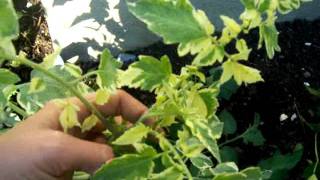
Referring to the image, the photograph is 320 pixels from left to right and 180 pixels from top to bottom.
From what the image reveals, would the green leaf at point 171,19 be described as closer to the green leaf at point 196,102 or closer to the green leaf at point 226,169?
the green leaf at point 196,102

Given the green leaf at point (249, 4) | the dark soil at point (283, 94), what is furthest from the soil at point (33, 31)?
the green leaf at point (249, 4)

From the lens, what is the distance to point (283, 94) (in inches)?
64.6

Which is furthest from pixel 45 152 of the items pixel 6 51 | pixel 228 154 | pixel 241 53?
pixel 228 154

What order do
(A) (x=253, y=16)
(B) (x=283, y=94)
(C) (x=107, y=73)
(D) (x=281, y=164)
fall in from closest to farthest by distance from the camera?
1. (A) (x=253, y=16)
2. (C) (x=107, y=73)
3. (D) (x=281, y=164)
4. (B) (x=283, y=94)

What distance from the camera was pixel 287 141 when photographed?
1.51m

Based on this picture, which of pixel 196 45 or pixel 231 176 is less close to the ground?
pixel 196 45

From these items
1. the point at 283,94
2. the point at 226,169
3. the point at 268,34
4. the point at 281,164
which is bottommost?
the point at 283,94

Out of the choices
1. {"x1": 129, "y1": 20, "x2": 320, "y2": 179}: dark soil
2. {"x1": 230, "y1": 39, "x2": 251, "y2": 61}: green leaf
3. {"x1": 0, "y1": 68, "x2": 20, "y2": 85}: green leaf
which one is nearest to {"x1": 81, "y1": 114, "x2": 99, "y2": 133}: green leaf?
{"x1": 0, "y1": 68, "x2": 20, "y2": 85}: green leaf

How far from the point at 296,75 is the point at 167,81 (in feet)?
3.54

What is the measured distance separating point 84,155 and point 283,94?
970mm

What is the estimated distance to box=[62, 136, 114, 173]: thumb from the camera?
2.52ft

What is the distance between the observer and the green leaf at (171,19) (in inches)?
25.2

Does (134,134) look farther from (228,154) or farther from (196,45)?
(228,154)

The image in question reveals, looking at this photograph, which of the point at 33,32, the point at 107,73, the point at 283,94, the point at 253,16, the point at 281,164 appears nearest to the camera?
the point at 253,16
